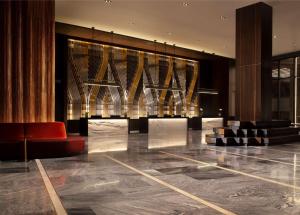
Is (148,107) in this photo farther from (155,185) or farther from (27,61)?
(155,185)

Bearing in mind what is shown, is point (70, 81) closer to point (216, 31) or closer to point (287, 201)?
point (216, 31)

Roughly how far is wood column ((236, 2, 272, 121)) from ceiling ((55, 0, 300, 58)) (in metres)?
0.46

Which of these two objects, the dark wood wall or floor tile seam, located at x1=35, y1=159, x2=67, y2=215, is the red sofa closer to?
floor tile seam, located at x1=35, y1=159, x2=67, y2=215

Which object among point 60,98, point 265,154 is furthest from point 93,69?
→ point 265,154

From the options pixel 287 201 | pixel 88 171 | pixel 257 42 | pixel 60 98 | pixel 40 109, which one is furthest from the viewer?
pixel 60 98

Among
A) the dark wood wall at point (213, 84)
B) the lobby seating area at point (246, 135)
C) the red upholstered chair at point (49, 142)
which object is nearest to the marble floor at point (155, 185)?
the red upholstered chair at point (49, 142)

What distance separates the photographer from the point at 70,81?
11711 millimetres

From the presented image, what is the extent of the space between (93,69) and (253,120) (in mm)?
7176

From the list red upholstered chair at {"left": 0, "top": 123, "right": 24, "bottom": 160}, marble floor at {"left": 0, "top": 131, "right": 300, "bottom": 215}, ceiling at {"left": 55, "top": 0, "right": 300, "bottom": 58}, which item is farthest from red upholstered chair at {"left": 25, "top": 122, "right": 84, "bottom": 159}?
ceiling at {"left": 55, "top": 0, "right": 300, "bottom": 58}

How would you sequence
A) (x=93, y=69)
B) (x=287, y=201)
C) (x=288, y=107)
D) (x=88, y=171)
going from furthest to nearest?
(x=288, y=107) < (x=93, y=69) < (x=88, y=171) < (x=287, y=201)

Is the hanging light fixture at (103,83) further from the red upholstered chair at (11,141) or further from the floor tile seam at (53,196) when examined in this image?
the floor tile seam at (53,196)

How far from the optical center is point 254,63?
8.61 m

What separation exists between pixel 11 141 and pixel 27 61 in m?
1.91

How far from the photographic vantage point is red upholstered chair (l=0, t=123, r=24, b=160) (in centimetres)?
562
